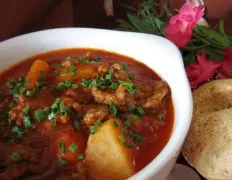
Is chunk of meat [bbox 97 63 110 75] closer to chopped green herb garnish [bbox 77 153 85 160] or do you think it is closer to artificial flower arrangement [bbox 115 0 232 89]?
chopped green herb garnish [bbox 77 153 85 160]

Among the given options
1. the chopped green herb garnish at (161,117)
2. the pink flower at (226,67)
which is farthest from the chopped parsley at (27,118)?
the pink flower at (226,67)

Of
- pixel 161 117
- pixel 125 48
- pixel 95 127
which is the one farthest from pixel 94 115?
pixel 125 48

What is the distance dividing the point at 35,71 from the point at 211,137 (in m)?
0.72

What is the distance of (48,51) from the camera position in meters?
1.75

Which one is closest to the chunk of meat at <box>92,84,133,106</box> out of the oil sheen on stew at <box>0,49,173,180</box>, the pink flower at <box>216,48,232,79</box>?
the oil sheen on stew at <box>0,49,173,180</box>

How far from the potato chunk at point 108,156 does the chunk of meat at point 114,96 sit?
13cm

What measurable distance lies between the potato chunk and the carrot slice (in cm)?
39

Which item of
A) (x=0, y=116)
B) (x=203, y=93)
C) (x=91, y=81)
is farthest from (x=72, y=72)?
(x=203, y=93)

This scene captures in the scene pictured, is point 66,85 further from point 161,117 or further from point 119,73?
point 161,117

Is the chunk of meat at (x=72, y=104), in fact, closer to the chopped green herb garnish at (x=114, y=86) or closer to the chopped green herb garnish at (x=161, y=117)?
the chopped green herb garnish at (x=114, y=86)

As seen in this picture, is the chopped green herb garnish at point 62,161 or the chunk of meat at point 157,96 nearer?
the chopped green herb garnish at point 62,161

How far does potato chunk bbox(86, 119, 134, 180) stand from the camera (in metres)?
1.22

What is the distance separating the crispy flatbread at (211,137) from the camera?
4.72ft

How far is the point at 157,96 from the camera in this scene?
1434mm
